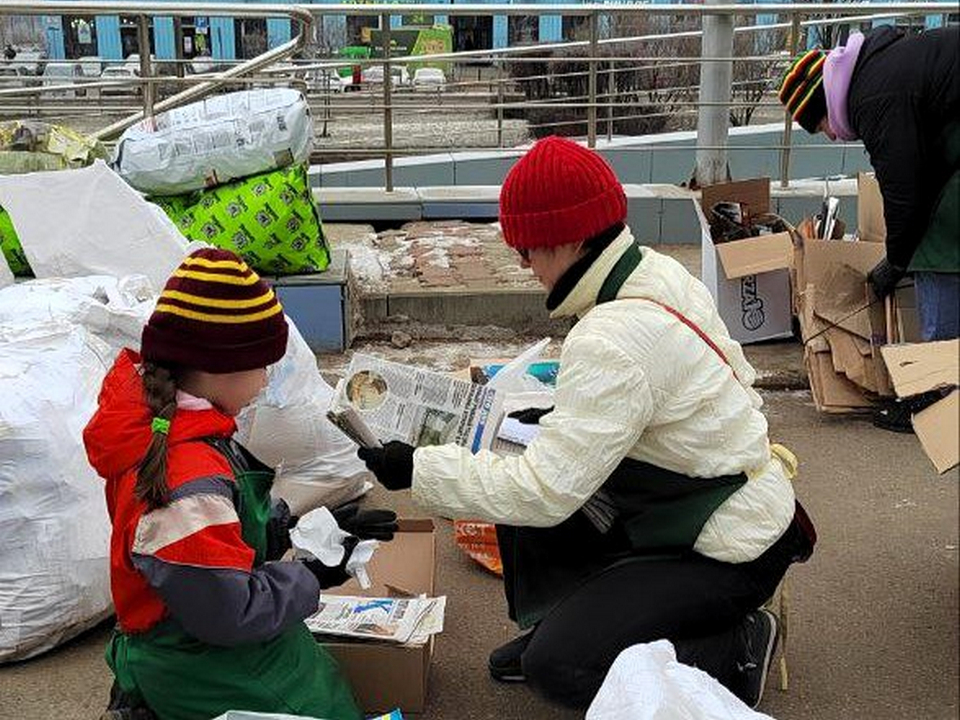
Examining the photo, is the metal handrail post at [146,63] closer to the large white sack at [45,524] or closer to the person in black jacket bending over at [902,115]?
the large white sack at [45,524]

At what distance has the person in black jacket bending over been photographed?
9.55ft

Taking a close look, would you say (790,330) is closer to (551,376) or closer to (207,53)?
(551,376)

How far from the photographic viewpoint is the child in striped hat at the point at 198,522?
1893 mm

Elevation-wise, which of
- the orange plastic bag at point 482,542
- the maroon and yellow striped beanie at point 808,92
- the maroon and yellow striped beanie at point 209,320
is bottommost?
the orange plastic bag at point 482,542

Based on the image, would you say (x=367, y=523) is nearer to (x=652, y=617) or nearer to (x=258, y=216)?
(x=652, y=617)

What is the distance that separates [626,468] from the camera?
2312mm

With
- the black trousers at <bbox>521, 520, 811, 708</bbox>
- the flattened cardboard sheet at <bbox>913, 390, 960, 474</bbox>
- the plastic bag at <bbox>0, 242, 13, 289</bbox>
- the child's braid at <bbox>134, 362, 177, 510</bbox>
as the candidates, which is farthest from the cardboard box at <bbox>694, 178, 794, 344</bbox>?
the flattened cardboard sheet at <bbox>913, 390, 960, 474</bbox>

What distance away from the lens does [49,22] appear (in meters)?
20.8

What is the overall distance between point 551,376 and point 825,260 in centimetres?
140

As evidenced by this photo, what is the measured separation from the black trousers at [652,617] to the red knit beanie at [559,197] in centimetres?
73

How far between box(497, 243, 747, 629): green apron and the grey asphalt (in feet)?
0.97

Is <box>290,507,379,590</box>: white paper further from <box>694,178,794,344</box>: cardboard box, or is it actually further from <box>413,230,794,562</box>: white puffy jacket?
<box>694,178,794,344</box>: cardboard box

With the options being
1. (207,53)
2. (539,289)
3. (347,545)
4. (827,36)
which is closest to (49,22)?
(207,53)

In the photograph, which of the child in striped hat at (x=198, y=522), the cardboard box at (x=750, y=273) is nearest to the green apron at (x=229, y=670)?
the child in striped hat at (x=198, y=522)
